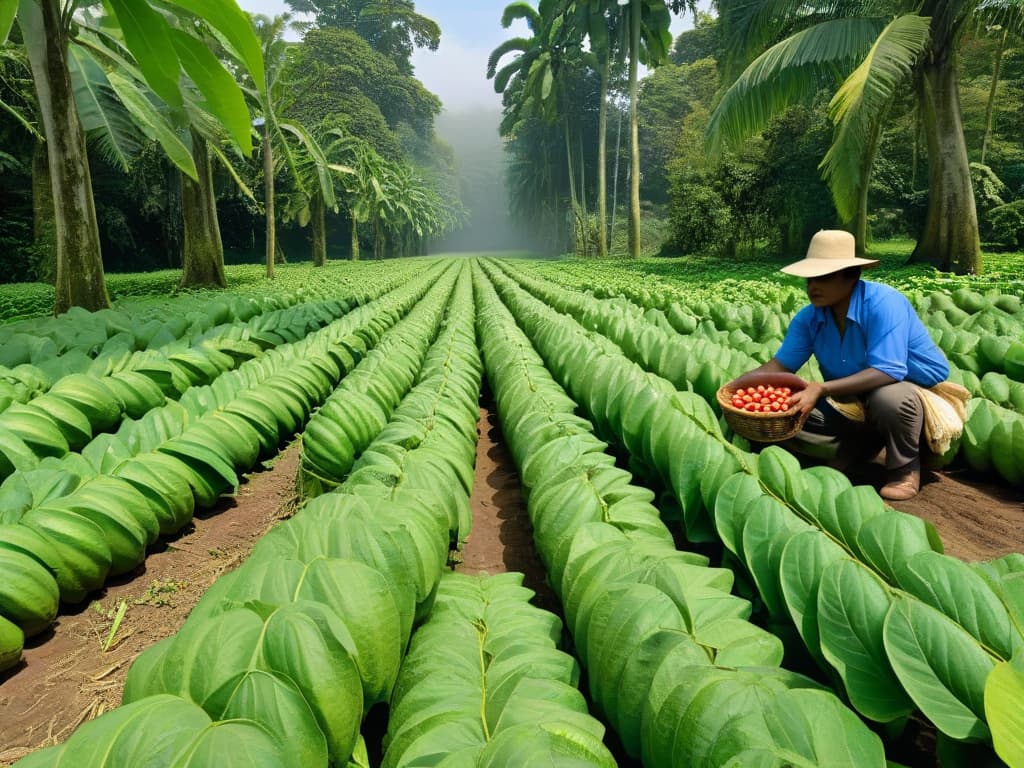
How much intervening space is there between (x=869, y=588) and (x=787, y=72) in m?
11.5

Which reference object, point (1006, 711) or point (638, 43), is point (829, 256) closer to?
point (1006, 711)

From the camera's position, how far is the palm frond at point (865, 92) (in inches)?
313

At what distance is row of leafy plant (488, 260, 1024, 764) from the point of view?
0.95 meters

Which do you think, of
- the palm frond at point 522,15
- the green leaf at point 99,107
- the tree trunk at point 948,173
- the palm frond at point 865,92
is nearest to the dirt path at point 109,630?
the green leaf at point 99,107

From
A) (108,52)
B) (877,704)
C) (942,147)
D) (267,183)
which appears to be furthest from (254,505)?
(267,183)

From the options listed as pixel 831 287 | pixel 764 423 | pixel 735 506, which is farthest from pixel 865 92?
pixel 735 506

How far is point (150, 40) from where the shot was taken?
120 inches

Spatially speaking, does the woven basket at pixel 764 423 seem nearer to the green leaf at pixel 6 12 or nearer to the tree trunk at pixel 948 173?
the green leaf at pixel 6 12

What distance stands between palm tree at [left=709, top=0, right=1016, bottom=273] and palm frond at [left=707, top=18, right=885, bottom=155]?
0.05 feet

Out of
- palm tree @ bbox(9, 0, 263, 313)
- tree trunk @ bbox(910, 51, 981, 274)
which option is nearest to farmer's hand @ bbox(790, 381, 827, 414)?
palm tree @ bbox(9, 0, 263, 313)

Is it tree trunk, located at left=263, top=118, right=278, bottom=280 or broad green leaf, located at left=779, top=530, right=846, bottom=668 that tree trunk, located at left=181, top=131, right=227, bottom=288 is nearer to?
tree trunk, located at left=263, top=118, right=278, bottom=280

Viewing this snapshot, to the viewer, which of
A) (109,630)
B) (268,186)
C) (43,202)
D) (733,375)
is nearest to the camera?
(109,630)

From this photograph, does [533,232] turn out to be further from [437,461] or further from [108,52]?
[437,461]

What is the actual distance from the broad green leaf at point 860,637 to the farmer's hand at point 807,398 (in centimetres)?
142
